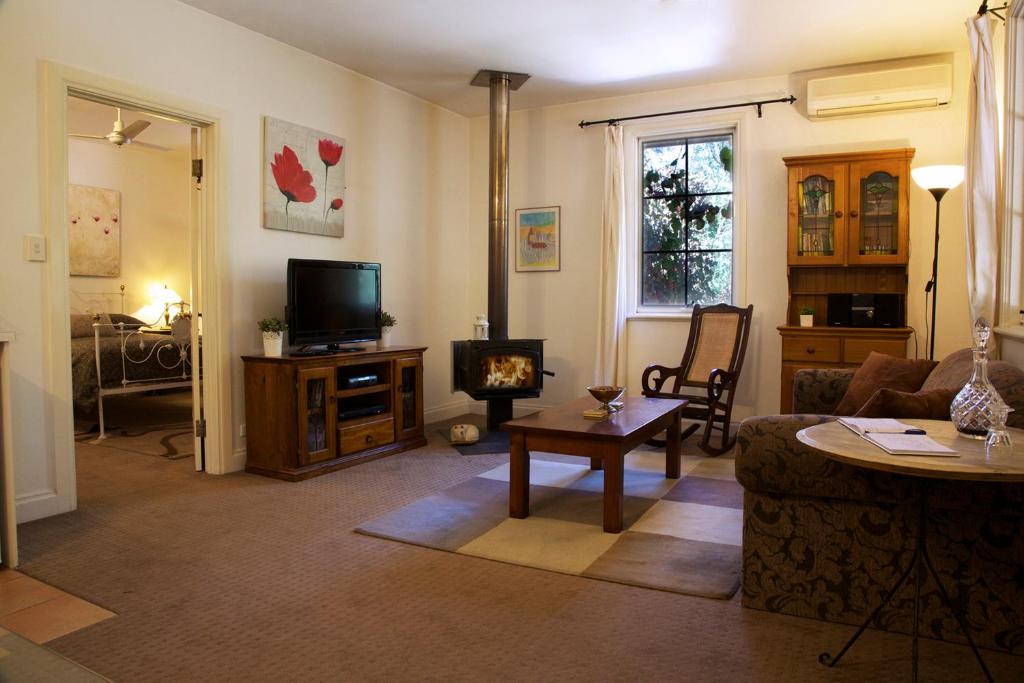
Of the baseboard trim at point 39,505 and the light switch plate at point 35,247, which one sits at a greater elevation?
the light switch plate at point 35,247

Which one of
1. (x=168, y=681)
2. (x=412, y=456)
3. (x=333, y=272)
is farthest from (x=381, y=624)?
(x=333, y=272)

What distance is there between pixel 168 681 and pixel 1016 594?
2.38 meters

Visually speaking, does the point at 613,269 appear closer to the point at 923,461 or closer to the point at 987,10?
the point at 987,10

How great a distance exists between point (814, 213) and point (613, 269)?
1574 mm

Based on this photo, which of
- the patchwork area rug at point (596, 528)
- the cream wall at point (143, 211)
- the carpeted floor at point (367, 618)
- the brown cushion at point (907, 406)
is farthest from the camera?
the cream wall at point (143, 211)

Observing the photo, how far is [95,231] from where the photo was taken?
7.50 metres

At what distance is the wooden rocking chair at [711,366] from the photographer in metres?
4.70

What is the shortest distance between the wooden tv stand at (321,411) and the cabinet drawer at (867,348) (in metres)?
3.01

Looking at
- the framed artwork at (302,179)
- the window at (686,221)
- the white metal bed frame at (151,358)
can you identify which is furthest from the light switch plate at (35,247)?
the window at (686,221)

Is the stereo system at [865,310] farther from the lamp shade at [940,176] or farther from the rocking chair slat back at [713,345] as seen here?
the lamp shade at [940,176]

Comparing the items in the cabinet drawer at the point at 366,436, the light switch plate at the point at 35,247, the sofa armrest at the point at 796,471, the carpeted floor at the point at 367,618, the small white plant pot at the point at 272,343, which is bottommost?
the carpeted floor at the point at 367,618

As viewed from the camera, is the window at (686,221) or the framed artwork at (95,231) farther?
the framed artwork at (95,231)

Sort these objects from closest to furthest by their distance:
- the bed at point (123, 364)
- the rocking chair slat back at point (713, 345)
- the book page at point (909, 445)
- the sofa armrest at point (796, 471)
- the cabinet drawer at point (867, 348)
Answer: the book page at point (909, 445) < the sofa armrest at point (796, 471) < the cabinet drawer at point (867, 348) < the rocking chair slat back at point (713, 345) < the bed at point (123, 364)

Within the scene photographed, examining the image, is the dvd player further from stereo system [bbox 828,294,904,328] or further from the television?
stereo system [bbox 828,294,904,328]
